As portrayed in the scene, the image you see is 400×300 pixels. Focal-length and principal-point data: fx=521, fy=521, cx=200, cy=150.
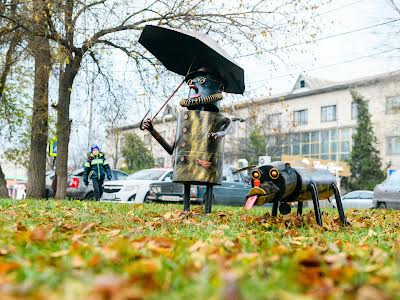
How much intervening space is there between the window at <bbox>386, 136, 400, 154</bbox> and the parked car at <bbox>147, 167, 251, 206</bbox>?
30438 mm

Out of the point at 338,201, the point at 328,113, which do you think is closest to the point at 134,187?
the point at 338,201

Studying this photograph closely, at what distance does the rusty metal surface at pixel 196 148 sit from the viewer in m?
7.68

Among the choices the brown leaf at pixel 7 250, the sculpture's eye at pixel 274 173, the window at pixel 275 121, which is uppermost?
the window at pixel 275 121

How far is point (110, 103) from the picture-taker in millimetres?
15414

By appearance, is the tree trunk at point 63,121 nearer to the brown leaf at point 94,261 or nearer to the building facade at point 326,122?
the brown leaf at point 94,261

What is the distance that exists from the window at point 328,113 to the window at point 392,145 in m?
5.47

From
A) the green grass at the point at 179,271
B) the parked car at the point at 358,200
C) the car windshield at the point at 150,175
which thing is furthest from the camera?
the parked car at the point at 358,200

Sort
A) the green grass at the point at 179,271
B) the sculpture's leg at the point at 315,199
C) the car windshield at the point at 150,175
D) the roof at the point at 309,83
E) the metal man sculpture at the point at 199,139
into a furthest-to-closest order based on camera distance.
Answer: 1. the roof at the point at 309,83
2. the car windshield at the point at 150,175
3. the metal man sculpture at the point at 199,139
4. the sculpture's leg at the point at 315,199
5. the green grass at the point at 179,271

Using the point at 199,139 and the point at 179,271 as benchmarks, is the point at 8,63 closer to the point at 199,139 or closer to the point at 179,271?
the point at 199,139

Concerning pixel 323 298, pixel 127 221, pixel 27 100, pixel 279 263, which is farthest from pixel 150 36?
pixel 27 100

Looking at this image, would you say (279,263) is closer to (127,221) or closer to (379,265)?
(379,265)

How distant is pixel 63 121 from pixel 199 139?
26.7 feet

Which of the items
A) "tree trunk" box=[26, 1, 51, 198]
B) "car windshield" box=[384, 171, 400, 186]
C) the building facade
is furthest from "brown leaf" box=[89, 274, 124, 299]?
the building facade

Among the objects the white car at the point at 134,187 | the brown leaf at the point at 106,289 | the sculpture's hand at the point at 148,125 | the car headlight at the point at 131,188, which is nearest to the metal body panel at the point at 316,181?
the sculpture's hand at the point at 148,125
